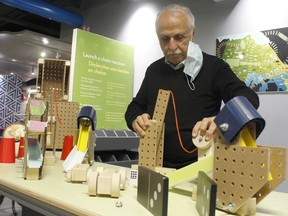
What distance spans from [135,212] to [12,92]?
30.0ft

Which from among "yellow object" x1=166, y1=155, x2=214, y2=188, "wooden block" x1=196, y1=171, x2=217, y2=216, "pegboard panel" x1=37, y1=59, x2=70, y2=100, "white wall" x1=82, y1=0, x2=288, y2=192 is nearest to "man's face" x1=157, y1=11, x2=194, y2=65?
"yellow object" x1=166, y1=155, x2=214, y2=188

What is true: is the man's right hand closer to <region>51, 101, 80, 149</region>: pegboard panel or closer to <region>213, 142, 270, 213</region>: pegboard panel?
<region>213, 142, 270, 213</region>: pegboard panel

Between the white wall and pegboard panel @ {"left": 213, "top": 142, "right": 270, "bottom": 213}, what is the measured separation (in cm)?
211

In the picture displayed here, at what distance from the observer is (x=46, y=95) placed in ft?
7.72

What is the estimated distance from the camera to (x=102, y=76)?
3816 millimetres

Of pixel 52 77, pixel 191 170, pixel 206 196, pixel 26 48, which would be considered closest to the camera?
pixel 206 196

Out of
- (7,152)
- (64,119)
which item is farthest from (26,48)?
(7,152)

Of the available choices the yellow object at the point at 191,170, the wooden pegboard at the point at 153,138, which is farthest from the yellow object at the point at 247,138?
the wooden pegboard at the point at 153,138

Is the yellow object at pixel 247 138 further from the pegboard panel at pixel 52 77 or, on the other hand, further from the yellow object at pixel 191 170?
the pegboard panel at pixel 52 77

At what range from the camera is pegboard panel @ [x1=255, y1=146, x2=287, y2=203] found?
75 cm

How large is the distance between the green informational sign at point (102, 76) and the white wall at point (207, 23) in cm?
19

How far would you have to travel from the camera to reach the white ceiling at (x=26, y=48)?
18.8 ft

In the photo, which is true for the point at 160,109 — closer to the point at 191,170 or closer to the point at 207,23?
the point at 191,170

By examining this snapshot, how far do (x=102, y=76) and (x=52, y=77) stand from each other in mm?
1427
